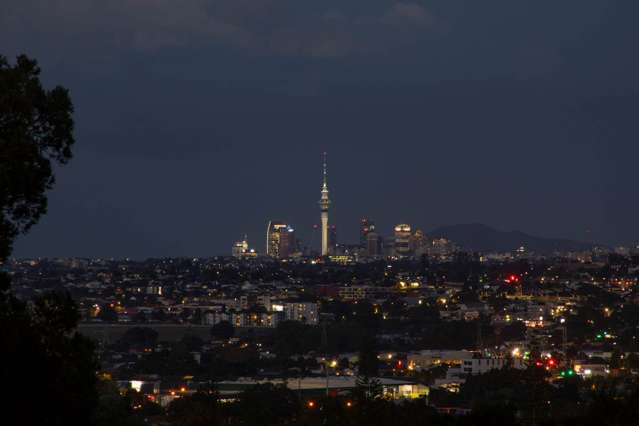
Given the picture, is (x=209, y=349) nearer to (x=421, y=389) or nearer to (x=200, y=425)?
(x=421, y=389)

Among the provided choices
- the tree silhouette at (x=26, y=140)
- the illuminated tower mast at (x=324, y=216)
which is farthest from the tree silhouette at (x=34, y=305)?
the illuminated tower mast at (x=324, y=216)

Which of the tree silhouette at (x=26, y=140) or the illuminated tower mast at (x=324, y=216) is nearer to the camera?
the tree silhouette at (x=26, y=140)

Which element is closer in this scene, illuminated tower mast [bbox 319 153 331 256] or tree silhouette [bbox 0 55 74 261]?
tree silhouette [bbox 0 55 74 261]

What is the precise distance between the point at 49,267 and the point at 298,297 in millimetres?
38335

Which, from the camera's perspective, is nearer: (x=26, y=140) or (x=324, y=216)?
(x=26, y=140)

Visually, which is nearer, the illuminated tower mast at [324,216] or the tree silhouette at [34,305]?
the tree silhouette at [34,305]

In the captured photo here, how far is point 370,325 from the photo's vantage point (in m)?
96.0

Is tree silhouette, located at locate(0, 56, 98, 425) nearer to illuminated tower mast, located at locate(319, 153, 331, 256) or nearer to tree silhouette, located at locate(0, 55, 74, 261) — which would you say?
tree silhouette, located at locate(0, 55, 74, 261)

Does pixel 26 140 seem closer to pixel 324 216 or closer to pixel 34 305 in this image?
pixel 34 305

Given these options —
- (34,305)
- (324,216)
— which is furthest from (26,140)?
(324,216)

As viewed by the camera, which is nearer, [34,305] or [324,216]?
[34,305]

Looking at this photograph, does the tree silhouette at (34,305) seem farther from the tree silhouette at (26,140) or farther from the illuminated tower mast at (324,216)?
the illuminated tower mast at (324,216)

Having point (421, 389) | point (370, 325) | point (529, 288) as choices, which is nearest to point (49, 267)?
point (529, 288)

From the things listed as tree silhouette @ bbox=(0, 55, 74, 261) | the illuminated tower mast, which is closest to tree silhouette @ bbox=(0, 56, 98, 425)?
tree silhouette @ bbox=(0, 55, 74, 261)
